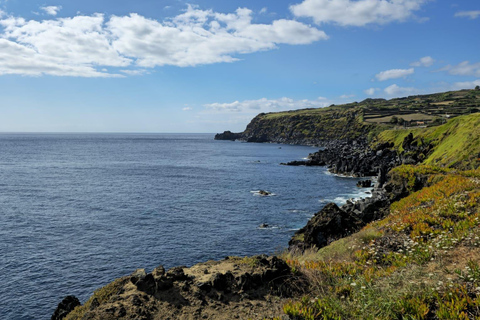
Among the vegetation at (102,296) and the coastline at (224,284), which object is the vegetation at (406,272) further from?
the vegetation at (102,296)

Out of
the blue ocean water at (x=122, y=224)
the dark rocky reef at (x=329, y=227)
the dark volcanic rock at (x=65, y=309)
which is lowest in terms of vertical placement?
the blue ocean water at (x=122, y=224)

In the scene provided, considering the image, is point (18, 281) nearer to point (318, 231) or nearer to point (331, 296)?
point (318, 231)

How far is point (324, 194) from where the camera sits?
61000 millimetres

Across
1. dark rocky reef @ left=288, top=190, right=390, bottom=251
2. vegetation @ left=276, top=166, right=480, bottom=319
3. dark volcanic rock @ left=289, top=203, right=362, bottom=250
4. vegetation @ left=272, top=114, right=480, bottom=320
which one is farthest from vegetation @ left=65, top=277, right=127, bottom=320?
dark volcanic rock @ left=289, top=203, right=362, bottom=250

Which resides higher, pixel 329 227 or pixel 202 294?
pixel 202 294

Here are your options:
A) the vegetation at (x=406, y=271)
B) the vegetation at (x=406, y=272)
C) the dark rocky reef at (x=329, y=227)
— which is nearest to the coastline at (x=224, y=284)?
the vegetation at (x=406, y=271)

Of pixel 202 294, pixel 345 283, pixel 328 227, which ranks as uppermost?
pixel 345 283

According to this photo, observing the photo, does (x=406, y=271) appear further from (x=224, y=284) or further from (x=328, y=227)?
(x=328, y=227)

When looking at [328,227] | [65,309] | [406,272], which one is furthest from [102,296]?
[328,227]

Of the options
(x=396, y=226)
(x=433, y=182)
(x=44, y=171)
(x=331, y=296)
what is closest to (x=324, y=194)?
(x=433, y=182)

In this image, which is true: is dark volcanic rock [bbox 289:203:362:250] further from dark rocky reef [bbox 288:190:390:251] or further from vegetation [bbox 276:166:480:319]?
vegetation [bbox 276:166:480:319]

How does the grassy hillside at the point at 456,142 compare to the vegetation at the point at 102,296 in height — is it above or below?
above

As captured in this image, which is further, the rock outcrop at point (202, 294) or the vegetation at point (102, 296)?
the vegetation at point (102, 296)

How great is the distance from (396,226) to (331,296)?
8.39m
